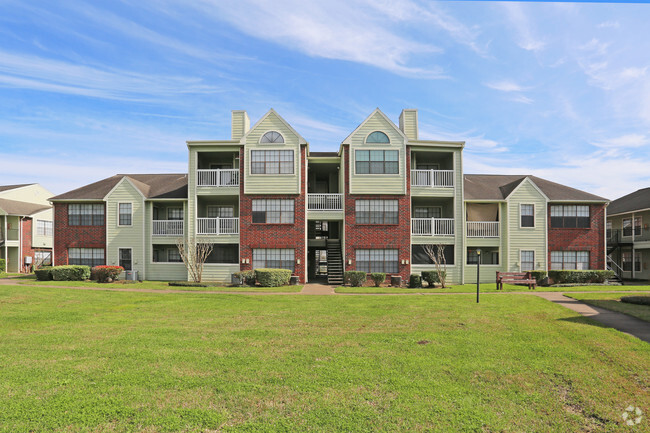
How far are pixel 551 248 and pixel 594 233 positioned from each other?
11.0ft

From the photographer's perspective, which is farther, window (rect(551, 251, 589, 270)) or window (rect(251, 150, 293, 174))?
window (rect(551, 251, 589, 270))

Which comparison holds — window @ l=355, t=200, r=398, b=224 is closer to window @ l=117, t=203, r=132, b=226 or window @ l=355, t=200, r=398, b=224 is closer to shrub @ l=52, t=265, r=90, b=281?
window @ l=117, t=203, r=132, b=226

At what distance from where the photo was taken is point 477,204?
26859mm

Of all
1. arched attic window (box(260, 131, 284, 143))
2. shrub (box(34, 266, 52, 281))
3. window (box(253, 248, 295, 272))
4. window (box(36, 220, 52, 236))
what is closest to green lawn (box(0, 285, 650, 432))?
window (box(253, 248, 295, 272))

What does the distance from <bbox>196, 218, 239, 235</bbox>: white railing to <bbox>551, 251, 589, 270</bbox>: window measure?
22425 millimetres

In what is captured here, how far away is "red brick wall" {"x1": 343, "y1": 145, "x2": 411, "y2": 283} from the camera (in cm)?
2483

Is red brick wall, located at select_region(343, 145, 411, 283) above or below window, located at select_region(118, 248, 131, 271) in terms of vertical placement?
above

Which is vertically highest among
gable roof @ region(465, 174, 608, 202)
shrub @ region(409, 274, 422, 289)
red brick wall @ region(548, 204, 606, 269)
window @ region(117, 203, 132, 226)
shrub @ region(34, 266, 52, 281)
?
gable roof @ region(465, 174, 608, 202)

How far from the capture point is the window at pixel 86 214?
27.2 m

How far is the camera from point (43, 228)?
36219 millimetres

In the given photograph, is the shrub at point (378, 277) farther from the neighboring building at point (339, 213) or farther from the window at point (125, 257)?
the window at point (125, 257)

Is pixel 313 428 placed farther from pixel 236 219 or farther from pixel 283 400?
pixel 236 219

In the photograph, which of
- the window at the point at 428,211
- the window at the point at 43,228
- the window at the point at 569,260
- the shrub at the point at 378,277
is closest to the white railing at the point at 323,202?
the shrub at the point at 378,277

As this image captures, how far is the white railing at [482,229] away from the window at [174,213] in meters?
21.0
